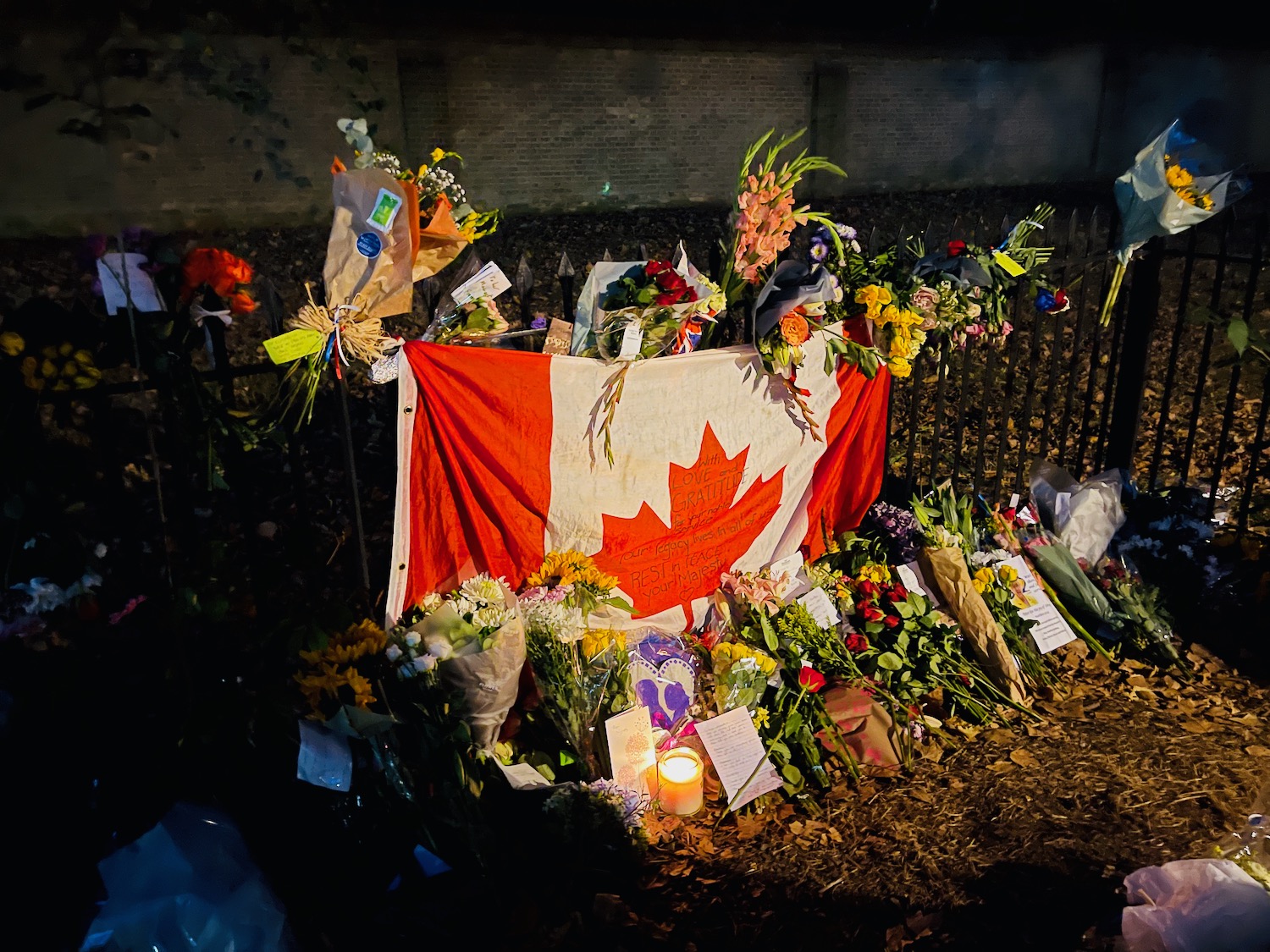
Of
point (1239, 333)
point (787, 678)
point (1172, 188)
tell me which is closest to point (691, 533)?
point (787, 678)

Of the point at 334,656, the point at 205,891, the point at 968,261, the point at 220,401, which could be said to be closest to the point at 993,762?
the point at 968,261

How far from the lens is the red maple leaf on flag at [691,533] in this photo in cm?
348

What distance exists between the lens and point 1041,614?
3.99 m

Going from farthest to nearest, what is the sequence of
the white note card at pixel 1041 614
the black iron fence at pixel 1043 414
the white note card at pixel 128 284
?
the white note card at pixel 1041 614, the black iron fence at pixel 1043 414, the white note card at pixel 128 284

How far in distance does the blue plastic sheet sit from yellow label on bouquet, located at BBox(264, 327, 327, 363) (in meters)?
1.23

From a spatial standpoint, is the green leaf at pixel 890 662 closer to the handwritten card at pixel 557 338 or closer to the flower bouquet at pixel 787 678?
the flower bouquet at pixel 787 678

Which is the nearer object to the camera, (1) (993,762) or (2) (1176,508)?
(1) (993,762)

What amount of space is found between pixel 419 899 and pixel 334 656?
2.39 feet

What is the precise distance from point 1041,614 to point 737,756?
67.3 inches

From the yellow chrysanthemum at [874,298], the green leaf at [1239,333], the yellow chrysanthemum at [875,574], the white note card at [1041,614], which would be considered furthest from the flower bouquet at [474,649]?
the green leaf at [1239,333]

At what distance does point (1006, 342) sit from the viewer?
8.45 metres

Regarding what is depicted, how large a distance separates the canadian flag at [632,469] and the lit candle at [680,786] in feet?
2.00

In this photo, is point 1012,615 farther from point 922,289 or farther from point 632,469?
point 632,469

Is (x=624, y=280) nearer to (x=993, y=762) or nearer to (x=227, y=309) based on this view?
(x=227, y=309)
